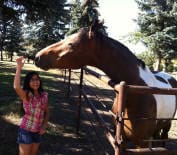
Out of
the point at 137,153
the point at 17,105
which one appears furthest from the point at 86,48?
the point at 17,105

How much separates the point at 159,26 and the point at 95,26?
1119 inches

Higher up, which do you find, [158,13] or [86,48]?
[158,13]

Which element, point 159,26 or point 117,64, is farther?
point 159,26

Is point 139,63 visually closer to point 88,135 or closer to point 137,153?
point 137,153

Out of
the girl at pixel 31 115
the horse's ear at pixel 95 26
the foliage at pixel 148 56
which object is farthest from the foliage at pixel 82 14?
the horse's ear at pixel 95 26

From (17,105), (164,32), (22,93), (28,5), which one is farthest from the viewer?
(164,32)

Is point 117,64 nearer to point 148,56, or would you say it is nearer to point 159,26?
point 159,26

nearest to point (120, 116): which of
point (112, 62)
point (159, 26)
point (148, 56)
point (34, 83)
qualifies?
point (112, 62)

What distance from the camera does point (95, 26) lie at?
4117 millimetres

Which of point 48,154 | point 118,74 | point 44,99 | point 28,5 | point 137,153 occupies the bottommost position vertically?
point 48,154

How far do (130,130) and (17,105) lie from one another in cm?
610

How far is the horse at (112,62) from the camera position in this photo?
159 inches

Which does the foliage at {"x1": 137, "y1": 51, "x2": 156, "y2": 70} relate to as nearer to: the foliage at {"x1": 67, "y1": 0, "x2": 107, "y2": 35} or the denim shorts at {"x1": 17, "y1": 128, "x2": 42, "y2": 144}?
the foliage at {"x1": 67, "y1": 0, "x2": 107, "y2": 35}

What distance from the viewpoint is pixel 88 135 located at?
768 cm
